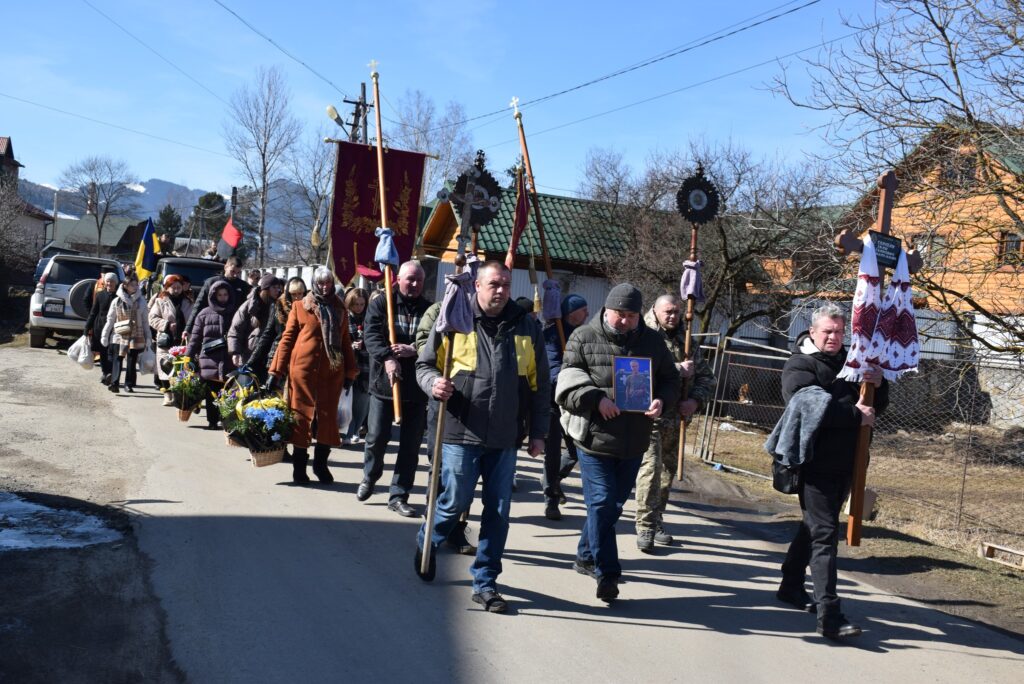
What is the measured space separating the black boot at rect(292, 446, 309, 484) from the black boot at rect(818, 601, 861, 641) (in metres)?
4.72

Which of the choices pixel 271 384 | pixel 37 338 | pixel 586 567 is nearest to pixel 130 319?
pixel 271 384

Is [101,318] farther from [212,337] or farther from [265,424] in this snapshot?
[265,424]

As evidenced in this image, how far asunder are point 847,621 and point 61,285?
1745 centimetres

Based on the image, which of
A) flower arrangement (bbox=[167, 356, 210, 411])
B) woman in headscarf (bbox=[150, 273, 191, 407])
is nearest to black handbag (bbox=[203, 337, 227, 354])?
flower arrangement (bbox=[167, 356, 210, 411])

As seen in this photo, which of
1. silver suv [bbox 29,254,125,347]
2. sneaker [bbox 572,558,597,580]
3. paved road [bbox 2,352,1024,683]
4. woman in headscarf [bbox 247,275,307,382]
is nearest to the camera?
paved road [bbox 2,352,1024,683]

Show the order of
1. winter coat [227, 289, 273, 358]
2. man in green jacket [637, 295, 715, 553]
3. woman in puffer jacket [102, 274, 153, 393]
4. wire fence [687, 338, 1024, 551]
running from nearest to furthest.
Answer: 1. man in green jacket [637, 295, 715, 553]
2. winter coat [227, 289, 273, 358]
3. wire fence [687, 338, 1024, 551]
4. woman in puffer jacket [102, 274, 153, 393]

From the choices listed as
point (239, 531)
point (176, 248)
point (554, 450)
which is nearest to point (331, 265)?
point (554, 450)

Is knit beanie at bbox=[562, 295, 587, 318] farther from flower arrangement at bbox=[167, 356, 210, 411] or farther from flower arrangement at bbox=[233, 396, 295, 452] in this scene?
flower arrangement at bbox=[167, 356, 210, 411]

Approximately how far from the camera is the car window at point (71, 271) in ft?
60.6

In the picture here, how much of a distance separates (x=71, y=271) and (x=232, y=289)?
9.59 meters

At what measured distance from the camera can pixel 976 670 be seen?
5.02 m

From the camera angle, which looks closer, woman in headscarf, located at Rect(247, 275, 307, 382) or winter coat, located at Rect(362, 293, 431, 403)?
winter coat, located at Rect(362, 293, 431, 403)

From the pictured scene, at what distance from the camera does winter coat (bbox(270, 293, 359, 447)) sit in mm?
8039

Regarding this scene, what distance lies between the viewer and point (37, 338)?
61.9 ft
